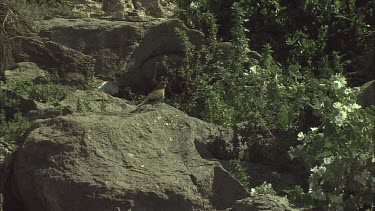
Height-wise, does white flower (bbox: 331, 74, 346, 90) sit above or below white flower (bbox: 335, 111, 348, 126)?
above

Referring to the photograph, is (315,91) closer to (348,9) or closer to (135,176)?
(135,176)

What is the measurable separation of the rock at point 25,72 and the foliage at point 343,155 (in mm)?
3794

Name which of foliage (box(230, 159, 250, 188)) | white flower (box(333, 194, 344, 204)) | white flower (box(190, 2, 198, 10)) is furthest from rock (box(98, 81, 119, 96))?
white flower (box(333, 194, 344, 204))

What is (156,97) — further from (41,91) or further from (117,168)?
(117,168)

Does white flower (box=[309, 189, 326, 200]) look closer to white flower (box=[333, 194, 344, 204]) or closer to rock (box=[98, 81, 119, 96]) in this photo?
white flower (box=[333, 194, 344, 204])

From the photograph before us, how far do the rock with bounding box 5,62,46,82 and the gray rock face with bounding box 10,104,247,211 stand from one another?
224cm

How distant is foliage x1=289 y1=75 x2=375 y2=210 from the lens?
512 cm

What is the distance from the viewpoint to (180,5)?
32.4ft

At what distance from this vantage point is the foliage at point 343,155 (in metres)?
5.12

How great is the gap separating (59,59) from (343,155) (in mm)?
4264

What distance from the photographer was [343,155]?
17.0ft

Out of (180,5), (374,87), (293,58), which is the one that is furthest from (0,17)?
(374,87)

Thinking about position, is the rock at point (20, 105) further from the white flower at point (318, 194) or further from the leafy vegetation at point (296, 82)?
the white flower at point (318, 194)

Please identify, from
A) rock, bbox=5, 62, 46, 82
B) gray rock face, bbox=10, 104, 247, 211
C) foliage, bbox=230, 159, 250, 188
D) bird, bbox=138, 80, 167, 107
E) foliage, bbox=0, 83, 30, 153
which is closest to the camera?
gray rock face, bbox=10, 104, 247, 211
